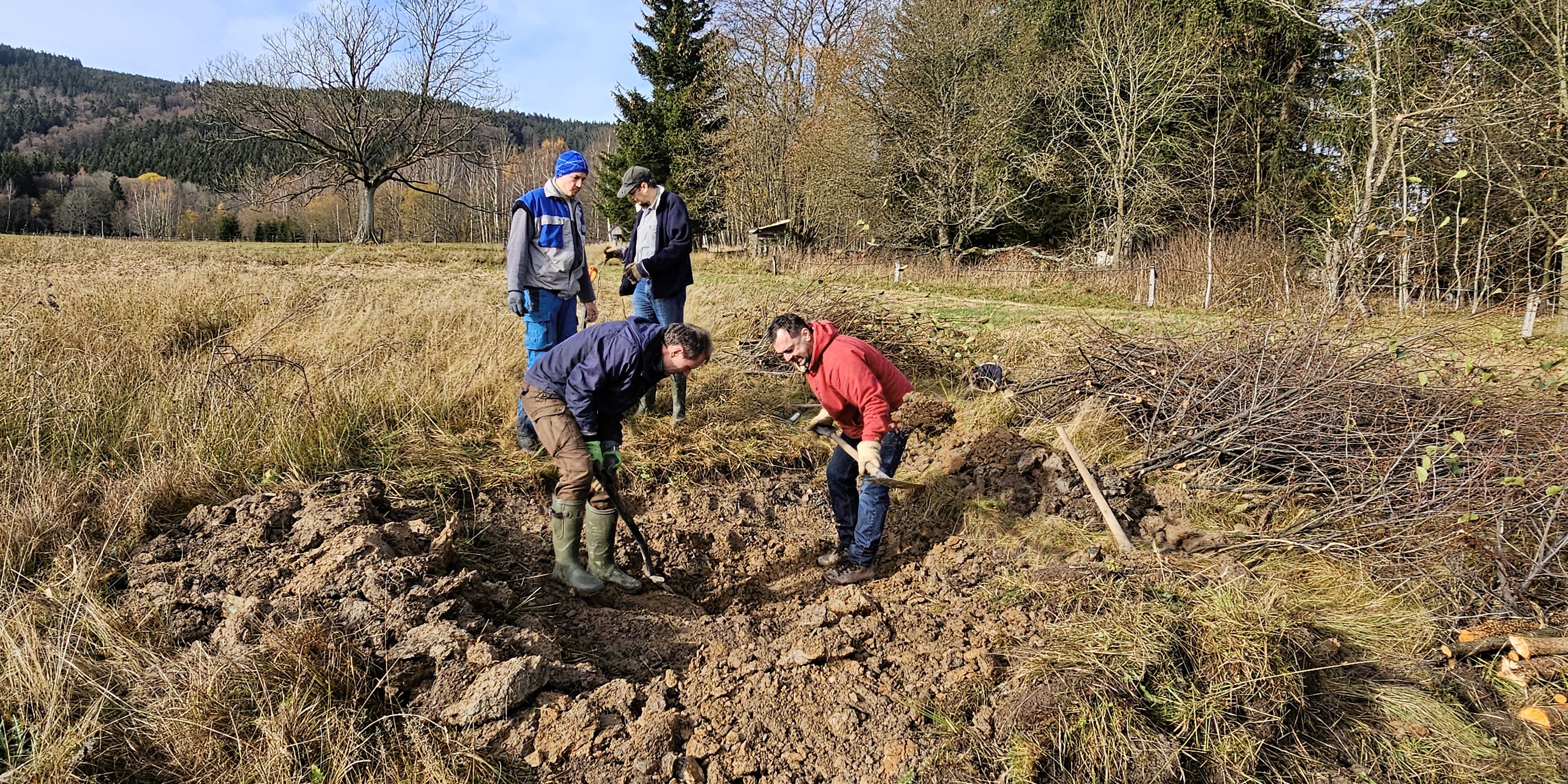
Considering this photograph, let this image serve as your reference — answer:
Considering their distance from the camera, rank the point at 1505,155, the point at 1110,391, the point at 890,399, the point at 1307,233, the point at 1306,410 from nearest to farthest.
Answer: the point at 890,399 → the point at 1306,410 → the point at 1110,391 → the point at 1505,155 → the point at 1307,233

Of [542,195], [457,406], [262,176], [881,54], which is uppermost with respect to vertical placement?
[881,54]

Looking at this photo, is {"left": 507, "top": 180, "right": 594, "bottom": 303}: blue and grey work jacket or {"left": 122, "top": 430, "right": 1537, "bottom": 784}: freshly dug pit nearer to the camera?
{"left": 122, "top": 430, "right": 1537, "bottom": 784}: freshly dug pit

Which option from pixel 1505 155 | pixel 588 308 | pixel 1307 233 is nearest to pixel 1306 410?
pixel 588 308

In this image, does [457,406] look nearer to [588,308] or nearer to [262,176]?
[588,308]

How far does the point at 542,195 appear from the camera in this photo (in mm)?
4375

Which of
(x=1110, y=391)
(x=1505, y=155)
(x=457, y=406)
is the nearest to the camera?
(x=457, y=406)

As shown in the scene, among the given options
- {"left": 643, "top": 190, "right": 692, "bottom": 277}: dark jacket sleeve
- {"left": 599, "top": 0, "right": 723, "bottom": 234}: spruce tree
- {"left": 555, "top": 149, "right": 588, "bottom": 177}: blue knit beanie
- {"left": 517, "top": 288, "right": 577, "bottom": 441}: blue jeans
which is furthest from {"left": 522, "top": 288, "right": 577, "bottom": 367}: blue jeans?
{"left": 599, "top": 0, "right": 723, "bottom": 234}: spruce tree

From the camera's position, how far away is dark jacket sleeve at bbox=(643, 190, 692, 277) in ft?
15.3

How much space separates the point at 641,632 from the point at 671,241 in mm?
2526

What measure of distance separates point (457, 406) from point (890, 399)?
9.43ft

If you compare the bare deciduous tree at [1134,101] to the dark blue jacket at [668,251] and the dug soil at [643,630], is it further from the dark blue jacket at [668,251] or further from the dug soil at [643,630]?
the dug soil at [643,630]

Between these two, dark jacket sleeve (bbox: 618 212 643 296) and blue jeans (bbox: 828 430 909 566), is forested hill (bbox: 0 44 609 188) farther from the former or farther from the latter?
blue jeans (bbox: 828 430 909 566)

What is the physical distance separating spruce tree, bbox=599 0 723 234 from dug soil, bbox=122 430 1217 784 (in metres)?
25.2

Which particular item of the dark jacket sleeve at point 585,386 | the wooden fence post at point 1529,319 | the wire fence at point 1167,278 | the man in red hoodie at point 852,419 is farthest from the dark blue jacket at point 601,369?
the wooden fence post at point 1529,319
